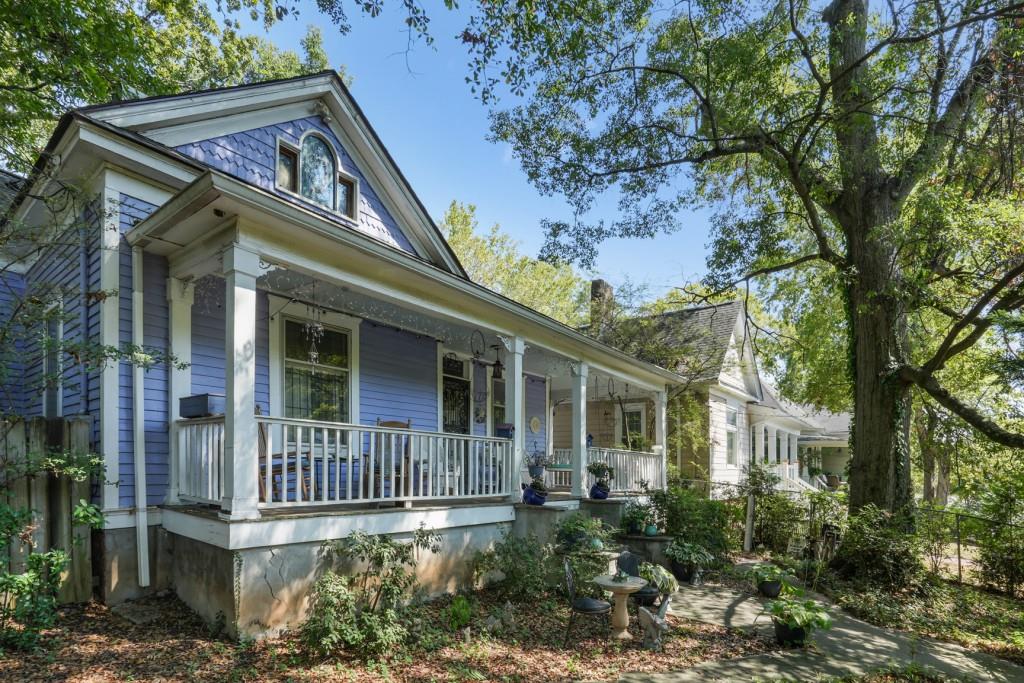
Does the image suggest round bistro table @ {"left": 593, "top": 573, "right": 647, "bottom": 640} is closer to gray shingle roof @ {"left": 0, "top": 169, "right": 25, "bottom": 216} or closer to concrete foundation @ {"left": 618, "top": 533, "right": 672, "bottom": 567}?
concrete foundation @ {"left": 618, "top": 533, "right": 672, "bottom": 567}

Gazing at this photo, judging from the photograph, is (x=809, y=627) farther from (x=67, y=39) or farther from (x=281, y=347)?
(x=67, y=39)

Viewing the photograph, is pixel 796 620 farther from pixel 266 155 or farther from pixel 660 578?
pixel 266 155

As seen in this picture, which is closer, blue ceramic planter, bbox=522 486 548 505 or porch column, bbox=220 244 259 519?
porch column, bbox=220 244 259 519

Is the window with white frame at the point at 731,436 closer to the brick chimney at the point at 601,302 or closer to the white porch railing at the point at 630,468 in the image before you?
the brick chimney at the point at 601,302

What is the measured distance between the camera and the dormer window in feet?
26.8

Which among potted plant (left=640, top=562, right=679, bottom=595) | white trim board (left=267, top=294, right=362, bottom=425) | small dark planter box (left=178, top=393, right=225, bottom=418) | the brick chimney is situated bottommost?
potted plant (left=640, top=562, right=679, bottom=595)

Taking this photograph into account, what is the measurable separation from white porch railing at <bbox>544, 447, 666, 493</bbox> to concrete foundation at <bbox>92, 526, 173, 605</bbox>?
6.16 metres

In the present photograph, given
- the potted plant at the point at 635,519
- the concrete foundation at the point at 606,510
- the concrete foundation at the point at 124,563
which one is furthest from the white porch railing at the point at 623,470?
the concrete foundation at the point at 124,563

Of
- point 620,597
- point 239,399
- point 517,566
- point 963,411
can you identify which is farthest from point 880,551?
point 239,399

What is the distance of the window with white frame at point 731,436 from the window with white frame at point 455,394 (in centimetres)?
999

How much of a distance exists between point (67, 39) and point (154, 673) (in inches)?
312

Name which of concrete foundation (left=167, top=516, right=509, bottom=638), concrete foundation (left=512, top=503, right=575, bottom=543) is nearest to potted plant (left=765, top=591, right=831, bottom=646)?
concrete foundation (left=512, top=503, right=575, bottom=543)

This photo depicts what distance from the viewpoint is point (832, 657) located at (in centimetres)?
564

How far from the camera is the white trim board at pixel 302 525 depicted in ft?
15.4
